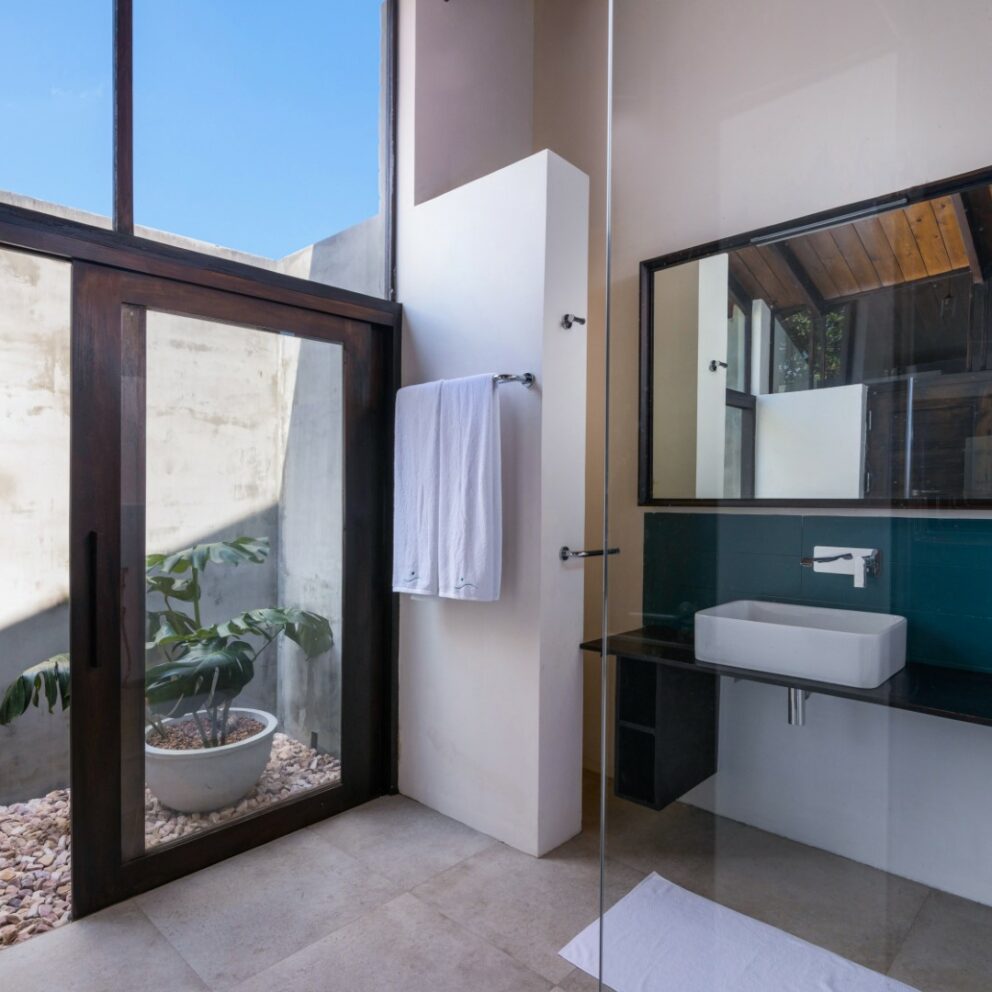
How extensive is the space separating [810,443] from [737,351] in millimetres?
277

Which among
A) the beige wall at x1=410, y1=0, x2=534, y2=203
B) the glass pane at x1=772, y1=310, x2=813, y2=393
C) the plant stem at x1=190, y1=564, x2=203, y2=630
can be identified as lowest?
the plant stem at x1=190, y1=564, x2=203, y2=630

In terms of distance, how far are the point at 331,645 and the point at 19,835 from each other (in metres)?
0.99

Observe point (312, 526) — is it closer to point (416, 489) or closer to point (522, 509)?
point (416, 489)

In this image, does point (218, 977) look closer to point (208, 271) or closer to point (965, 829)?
point (965, 829)

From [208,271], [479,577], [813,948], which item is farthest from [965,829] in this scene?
[208,271]

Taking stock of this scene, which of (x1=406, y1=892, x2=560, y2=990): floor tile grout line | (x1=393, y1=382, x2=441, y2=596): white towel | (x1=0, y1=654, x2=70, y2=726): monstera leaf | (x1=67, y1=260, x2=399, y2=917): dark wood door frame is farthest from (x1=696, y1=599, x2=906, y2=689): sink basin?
(x1=0, y1=654, x2=70, y2=726): monstera leaf

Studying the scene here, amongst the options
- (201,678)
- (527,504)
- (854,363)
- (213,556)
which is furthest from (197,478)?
(854,363)

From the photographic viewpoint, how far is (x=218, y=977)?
1.63 m

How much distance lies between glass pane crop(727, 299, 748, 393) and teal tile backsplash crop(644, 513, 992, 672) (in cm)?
32

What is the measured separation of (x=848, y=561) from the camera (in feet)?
4.93

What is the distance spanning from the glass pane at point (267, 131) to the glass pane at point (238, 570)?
321 mm

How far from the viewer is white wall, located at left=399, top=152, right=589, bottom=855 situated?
84.7 inches

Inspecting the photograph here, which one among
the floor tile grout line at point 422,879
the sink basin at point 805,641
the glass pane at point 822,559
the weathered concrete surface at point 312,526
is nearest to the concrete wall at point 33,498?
the weathered concrete surface at point 312,526

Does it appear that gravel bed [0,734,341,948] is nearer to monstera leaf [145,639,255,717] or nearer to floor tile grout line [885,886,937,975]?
monstera leaf [145,639,255,717]
